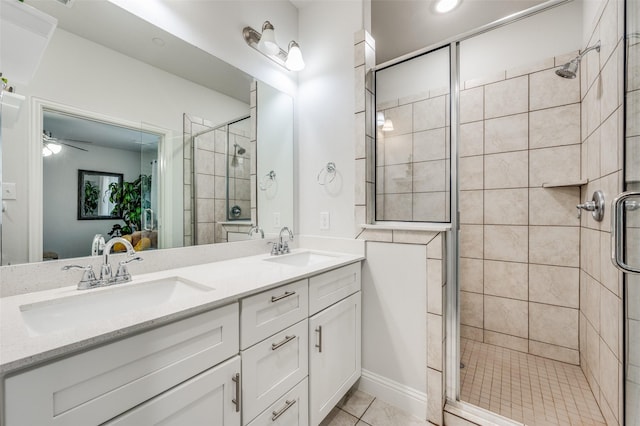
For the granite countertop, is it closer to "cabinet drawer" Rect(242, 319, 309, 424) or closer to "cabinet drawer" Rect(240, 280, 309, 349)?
"cabinet drawer" Rect(240, 280, 309, 349)

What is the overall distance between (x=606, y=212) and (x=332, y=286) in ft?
4.65

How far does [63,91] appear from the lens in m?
0.99

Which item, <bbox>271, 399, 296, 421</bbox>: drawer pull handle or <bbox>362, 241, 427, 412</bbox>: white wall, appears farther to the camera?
<bbox>362, 241, 427, 412</bbox>: white wall

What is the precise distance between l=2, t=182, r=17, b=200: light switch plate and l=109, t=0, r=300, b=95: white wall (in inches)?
33.0

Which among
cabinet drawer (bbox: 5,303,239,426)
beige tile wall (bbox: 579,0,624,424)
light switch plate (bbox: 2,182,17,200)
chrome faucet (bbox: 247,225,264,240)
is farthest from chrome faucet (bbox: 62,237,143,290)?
beige tile wall (bbox: 579,0,624,424)

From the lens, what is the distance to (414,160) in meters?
1.62

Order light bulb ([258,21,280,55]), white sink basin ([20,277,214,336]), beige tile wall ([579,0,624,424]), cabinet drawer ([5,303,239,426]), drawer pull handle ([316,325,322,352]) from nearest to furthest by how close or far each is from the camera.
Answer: cabinet drawer ([5,303,239,426]), white sink basin ([20,277,214,336]), beige tile wall ([579,0,624,424]), drawer pull handle ([316,325,322,352]), light bulb ([258,21,280,55])

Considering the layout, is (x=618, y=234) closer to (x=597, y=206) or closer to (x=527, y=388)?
(x=597, y=206)

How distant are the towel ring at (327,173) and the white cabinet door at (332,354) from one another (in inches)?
30.5

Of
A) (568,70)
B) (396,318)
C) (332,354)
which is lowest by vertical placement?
(332,354)

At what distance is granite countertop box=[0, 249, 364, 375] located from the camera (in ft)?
1.83

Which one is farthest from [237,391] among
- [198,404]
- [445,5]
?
[445,5]

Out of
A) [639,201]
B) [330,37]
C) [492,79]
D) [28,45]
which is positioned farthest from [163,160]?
[492,79]

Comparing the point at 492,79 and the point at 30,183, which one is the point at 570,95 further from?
the point at 30,183
